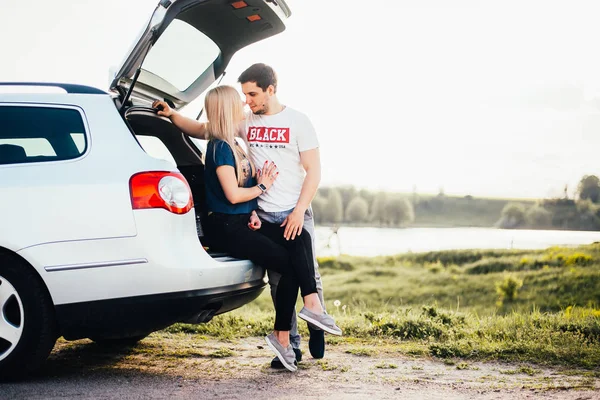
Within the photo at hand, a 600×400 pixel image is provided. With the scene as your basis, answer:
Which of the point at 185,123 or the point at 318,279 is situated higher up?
the point at 185,123

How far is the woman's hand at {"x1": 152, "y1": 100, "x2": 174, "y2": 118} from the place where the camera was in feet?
15.9

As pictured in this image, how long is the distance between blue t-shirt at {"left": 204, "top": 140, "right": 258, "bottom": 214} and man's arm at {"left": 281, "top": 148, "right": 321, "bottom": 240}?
30 cm

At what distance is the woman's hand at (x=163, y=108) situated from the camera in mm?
4859

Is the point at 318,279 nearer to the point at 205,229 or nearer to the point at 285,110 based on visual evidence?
the point at 205,229

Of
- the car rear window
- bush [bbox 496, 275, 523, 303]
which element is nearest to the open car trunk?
the car rear window

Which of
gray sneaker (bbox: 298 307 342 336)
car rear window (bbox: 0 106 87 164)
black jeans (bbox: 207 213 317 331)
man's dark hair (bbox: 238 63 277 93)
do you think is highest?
man's dark hair (bbox: 238 63 277 93)

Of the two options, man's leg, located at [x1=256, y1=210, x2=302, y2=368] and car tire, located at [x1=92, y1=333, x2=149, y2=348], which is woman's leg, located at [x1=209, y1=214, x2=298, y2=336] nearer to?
man's leg, located at [x1=256, y1=210, x2=302, y2=368]

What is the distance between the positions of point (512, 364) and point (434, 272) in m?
31.2

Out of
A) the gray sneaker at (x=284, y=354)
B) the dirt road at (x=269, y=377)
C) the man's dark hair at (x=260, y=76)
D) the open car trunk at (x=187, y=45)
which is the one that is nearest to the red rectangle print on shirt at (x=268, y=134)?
the man's dark hair at (x=260, y=76)

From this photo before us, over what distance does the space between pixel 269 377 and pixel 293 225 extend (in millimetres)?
1016

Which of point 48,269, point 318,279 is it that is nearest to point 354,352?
point 318,279

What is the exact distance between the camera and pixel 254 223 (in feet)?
14.9

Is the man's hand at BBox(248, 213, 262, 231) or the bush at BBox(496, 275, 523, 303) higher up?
the man's hand at BBox(248, 213, 262, 231)

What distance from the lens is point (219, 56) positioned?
520cm
